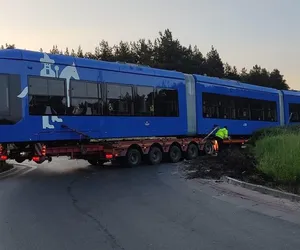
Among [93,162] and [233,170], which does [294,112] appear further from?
[233,170]

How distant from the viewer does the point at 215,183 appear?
12.6 meters

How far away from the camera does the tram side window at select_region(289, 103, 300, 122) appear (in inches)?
1200

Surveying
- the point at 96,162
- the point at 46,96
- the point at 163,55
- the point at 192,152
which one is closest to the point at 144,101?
the point at 96,162

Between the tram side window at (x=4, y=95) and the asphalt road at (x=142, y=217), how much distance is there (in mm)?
2348

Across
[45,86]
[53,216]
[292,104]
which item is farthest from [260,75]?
[53,216]

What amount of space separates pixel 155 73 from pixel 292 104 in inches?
589

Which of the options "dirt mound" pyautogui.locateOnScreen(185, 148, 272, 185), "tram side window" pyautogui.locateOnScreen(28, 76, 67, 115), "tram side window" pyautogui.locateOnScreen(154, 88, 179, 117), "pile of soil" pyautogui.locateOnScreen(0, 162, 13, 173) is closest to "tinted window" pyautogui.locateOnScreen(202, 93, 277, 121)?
"tram side window" pyautogui.locateOnScreen(154, 88, 179, 117)

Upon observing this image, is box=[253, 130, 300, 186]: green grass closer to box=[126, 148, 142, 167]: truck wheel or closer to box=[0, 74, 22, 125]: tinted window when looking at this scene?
box=[126, 148, 142, 167]: truck wheel

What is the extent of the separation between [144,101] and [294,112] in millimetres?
16321

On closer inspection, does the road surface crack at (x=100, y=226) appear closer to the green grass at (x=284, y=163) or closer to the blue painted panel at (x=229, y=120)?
the green grass at (x=284, y=163)

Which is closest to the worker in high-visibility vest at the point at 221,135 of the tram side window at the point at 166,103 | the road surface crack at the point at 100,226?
the tram side window at the point at 166,103

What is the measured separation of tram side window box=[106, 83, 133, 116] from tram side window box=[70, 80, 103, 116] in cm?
49

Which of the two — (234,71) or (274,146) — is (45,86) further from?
(234,71)

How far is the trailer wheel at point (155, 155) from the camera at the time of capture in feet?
62.1
